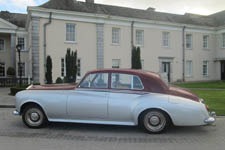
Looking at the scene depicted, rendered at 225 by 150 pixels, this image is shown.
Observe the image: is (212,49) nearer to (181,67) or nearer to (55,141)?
Answer: (181,67)

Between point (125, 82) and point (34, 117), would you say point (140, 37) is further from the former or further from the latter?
point (34, 117)

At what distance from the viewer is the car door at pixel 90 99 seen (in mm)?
5234

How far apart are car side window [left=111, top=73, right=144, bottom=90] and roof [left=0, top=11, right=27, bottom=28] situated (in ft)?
82.9

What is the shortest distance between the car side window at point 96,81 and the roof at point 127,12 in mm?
15129

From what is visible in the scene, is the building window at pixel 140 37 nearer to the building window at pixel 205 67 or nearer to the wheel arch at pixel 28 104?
the building window at pixel 205 67

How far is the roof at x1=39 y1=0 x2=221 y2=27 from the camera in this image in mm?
19350

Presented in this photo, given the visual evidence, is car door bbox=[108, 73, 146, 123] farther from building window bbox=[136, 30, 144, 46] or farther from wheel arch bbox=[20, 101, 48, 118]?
building window bbox=[136, 30, 144, 46]

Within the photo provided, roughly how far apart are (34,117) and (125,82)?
8.71 feet

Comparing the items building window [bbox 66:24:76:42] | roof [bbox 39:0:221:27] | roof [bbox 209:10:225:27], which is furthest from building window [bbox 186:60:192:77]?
building window [bbox 66:24:76:42]

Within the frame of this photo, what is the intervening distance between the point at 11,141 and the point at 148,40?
19.3 m

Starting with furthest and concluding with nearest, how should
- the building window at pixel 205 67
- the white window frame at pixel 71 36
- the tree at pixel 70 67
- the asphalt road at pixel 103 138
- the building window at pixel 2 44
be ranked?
the building window at pixel 2 44 < the building window at pixel 205 67 < the white window frame at pixel 71 36 < the tree at pixel 70 67 < the asphalt road at pixel 103 138

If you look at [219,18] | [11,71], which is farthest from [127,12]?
[11,71]

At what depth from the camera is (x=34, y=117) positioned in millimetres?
5637

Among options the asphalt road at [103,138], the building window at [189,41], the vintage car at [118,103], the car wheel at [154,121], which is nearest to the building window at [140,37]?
the building window at [189,41]
